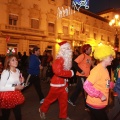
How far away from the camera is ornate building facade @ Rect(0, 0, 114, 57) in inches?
963

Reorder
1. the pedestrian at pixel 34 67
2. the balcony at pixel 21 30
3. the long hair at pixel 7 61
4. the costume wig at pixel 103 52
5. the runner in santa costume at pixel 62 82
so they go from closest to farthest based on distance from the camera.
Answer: the costume wig at pixel 103 52, the long hair at pixel 7 61, the runner in santa costume at pixel 62 82, the pedestrian at pixel 34 67, the balcony at pixel 21 30

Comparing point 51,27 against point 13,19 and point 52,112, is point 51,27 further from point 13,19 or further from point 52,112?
point 52,112

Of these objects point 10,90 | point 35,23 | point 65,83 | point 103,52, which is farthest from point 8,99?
point 35,23

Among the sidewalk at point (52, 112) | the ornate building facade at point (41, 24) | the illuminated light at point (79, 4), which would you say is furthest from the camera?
the illuminated light at point (79, 4)

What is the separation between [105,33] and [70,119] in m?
40.6

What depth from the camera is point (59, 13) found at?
102ft

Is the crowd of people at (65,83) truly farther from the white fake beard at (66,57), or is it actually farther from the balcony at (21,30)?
the balcony at (21,30)

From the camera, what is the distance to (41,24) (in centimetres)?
2847

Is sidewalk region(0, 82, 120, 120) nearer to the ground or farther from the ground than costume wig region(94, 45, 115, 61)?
nearer to the ground

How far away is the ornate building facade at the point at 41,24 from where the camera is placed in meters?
24.5

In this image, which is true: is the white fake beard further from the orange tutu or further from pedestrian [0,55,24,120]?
the orange tutu

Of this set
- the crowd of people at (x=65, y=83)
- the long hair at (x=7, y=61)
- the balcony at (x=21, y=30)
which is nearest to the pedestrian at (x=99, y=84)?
the crowd of people at (x=65, y=83)

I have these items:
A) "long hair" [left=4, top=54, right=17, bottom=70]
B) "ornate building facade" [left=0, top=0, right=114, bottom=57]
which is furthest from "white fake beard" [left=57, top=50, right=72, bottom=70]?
"ornate building facade" [left=0, top=0, right=114, bottom=57]

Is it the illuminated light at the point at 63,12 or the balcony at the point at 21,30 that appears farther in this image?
the illuminated light at the point at 63,12
